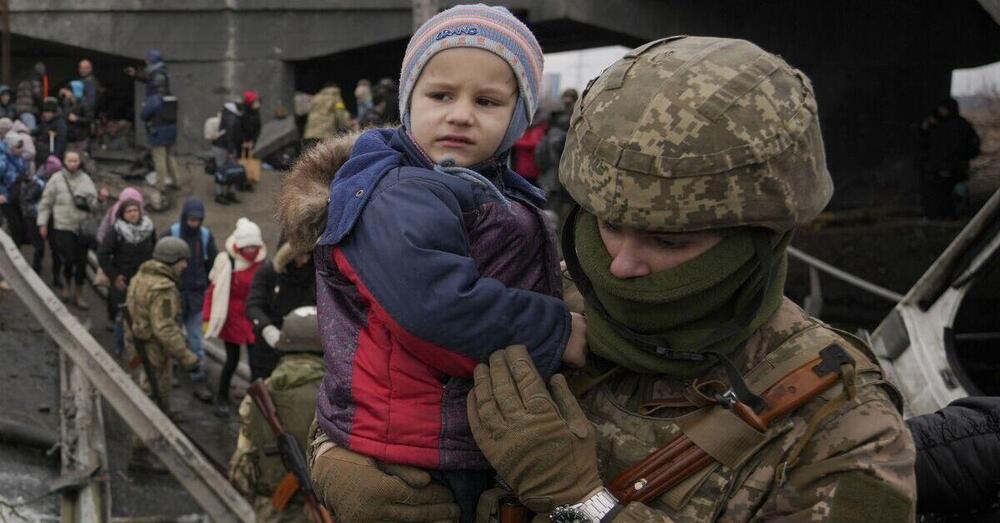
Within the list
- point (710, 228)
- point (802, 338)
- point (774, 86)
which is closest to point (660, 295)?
point (710, 228)

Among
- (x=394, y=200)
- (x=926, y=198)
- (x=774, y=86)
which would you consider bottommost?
(x=926, y=198)

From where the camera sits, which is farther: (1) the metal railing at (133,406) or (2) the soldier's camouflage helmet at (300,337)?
(1) the metal railing at (133,406)

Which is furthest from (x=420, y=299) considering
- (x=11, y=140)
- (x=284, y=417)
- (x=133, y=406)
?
(x=11, y=140)

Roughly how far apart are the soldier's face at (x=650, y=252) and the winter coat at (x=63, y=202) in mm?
10234

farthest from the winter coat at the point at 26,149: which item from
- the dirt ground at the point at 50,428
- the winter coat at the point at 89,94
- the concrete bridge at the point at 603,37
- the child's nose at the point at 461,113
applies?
the child's nose at the point at 461,113

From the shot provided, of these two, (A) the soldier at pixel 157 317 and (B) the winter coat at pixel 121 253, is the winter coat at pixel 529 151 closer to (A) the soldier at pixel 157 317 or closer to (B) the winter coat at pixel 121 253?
(B) the winter coat at pixel 121 253

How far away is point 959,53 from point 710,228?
53.9ft

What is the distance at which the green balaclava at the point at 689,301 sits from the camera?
1806mm

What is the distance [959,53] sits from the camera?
16469 mm

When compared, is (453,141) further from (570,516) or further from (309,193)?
(570,516)

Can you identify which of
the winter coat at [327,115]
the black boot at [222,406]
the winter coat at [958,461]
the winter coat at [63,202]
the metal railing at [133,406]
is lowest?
the black boot at [222,406]

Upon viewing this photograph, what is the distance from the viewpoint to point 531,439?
71.0 inches

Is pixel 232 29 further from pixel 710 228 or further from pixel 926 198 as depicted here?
pixel 710 228

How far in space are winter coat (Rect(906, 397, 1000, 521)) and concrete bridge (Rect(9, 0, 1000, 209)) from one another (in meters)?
13.8
